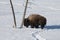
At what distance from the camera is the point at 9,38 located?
8.12 m

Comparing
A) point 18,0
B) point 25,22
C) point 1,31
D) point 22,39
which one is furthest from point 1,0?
point 22,39

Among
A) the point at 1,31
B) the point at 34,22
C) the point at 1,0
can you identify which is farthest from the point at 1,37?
the point at 1,0

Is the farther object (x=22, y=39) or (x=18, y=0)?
(x=18, y=0)

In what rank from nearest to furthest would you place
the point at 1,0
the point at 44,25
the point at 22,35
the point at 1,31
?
1. the point at 22,35
2. the point at 1,31
3. the point at 44,25
4. the point at 1,0

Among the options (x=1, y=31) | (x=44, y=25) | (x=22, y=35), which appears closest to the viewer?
(x=22, y=35)

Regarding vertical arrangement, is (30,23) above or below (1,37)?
below

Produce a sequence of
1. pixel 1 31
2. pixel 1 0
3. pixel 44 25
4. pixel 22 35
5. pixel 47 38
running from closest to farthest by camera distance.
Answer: pixel 47 38 → pixel 22 35 → pixel 1 31 → pixel 44 25 → pixel 1 0

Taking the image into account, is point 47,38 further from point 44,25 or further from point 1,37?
point 44,25

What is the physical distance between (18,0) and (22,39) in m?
16.5

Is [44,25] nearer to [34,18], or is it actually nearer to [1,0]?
[34,18]

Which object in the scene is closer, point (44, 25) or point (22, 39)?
point (22, 39)

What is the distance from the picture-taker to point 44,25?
36.4 ft

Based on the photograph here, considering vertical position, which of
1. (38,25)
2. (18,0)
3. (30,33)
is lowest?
(18,0)

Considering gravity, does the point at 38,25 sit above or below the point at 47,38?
below
